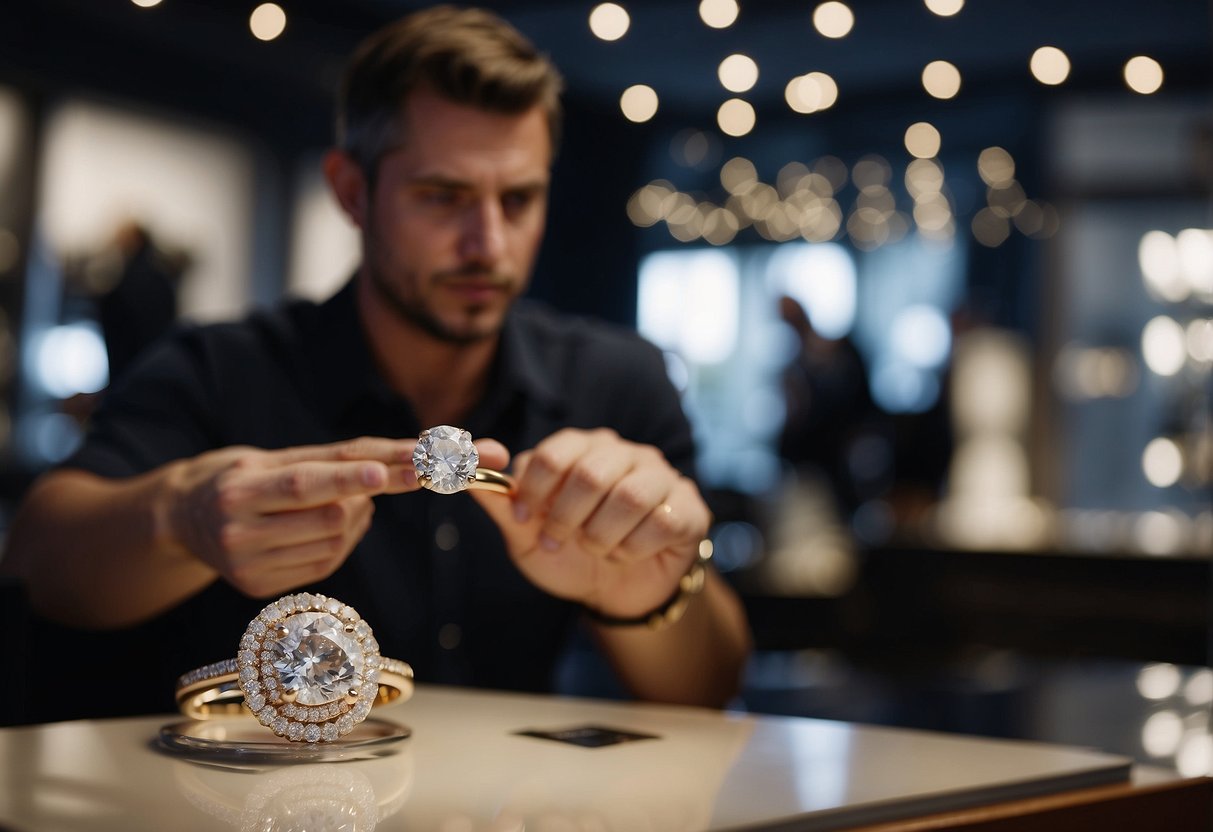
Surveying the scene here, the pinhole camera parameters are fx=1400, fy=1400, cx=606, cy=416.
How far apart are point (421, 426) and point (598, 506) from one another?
0.50 metres

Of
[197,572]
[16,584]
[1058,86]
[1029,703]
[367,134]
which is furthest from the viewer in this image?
[1058,86]

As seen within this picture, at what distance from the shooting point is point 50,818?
59cm

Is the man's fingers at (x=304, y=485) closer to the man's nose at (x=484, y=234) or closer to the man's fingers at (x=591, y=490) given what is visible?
the man's fingers at (x=591, y=490)

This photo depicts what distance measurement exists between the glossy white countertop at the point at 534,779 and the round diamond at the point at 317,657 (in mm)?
49

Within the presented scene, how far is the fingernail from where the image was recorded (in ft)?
2.73

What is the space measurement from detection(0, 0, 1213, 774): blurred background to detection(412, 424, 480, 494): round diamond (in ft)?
9.23

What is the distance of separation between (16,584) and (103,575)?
212mm

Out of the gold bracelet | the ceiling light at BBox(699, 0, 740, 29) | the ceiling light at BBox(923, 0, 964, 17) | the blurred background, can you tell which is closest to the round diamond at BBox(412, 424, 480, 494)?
the gold bracelet

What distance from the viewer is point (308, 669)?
777 mm

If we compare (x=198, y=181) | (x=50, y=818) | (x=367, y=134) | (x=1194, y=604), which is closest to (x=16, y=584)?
(x=50, y=818)

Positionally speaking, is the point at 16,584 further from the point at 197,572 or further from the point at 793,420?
the point at 793,420

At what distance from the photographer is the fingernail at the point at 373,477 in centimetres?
83

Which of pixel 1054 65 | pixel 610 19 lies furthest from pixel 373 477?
pixel 1054 65

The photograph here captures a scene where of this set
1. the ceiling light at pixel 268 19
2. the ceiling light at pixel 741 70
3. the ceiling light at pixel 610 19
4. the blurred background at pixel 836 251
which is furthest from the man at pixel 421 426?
the ceiling light at pixel 741 70
